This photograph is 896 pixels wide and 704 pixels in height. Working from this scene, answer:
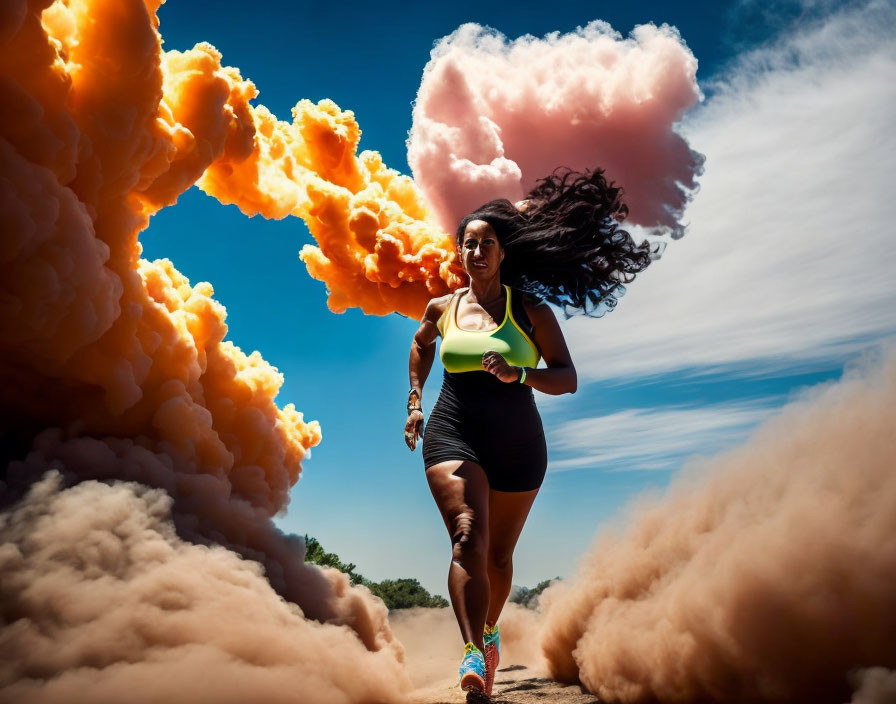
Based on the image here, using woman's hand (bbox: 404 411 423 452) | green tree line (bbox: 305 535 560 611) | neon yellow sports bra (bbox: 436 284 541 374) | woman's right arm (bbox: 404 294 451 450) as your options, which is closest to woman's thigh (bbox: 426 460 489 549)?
woman's hand (bbox: 404 411 423 452)

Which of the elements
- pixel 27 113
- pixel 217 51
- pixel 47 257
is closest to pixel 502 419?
pixel 47 257

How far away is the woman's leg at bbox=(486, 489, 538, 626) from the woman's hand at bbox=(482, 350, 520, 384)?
1.20 meters

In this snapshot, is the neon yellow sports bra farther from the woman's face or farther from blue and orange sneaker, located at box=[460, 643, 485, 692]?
blue and orange sneaker, located at box=[460, 643, 485, 692]

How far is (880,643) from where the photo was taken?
16.3 ft

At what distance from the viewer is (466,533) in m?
5.76

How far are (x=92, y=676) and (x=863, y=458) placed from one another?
5718mm

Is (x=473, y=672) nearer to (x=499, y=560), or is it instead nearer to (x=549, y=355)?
(x=499, y=560)

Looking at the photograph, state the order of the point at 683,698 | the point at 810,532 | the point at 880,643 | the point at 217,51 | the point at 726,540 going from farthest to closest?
the point at 217,51, the point at 726,540, the point at 683,698, the point at 810,532, the point at 880,643

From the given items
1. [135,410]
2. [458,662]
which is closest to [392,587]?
[458,662]

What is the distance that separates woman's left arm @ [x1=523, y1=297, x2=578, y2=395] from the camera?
6340mm

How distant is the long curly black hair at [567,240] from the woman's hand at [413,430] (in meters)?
1.71

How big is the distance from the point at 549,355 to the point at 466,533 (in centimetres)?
183

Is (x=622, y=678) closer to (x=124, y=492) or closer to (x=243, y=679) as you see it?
(x=243, y=679)

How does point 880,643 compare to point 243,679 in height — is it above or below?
below
